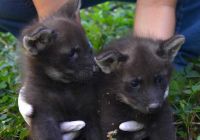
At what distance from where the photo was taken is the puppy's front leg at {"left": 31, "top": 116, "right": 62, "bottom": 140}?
10.9ft

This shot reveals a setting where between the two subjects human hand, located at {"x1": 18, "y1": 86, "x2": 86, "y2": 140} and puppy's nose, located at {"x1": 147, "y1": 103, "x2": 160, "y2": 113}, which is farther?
human hand, located at {"x1": 18, "y1": 86, "x2": 86, "y2": 140}

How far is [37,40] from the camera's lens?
3283mm

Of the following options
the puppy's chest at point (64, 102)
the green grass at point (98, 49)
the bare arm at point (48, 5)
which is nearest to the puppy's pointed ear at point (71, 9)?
the bare arm at point (48, 5)

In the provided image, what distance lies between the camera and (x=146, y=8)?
415cm

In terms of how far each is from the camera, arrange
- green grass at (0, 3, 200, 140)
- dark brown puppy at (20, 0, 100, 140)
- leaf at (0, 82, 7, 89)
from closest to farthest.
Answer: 1. dark brown puppy at (20, 0, 100, 140)
2. green grass at (0, 3, 200, 140)
3. leaf at (0, 82, 7, 89)

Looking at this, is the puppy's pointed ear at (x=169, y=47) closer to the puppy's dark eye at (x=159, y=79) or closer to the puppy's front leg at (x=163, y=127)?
the puppy's dark eye at (x=159, y=79)

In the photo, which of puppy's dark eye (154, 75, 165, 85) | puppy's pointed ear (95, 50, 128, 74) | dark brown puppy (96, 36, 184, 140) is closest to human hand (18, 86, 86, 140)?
dark brown puppy (96, 36, 184, 140)

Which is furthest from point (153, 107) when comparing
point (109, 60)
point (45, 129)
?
point (45, 129)

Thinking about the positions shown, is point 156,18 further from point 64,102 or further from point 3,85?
point 3,85

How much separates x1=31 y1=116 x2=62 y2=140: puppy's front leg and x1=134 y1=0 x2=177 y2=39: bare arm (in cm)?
100

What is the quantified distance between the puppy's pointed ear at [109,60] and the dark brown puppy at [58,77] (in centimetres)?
8

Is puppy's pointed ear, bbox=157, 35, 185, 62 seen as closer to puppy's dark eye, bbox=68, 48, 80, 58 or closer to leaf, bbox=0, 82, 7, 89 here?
puppy's dark eye, bbox=68, 48, 80, 58

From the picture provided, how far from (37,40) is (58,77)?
0.26 metres

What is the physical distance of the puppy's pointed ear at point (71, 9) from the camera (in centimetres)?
360
